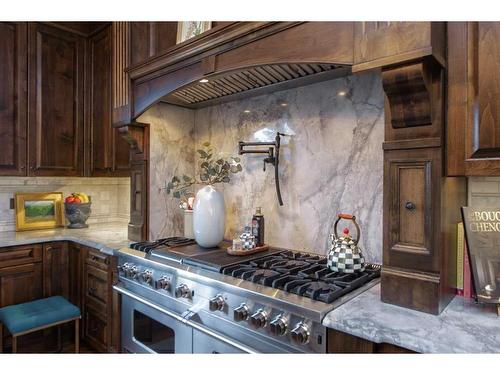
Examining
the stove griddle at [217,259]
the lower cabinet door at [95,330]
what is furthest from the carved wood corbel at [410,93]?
the lower cabinet door at [95,330]

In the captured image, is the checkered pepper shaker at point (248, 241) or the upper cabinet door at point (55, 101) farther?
the upper cabinet door at point (55, 101)

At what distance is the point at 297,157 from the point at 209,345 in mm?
1092

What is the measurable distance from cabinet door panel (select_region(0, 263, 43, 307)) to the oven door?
2.94ft

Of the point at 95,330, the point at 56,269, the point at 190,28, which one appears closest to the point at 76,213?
A: the point at 56,269

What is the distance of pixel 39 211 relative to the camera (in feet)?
9.54

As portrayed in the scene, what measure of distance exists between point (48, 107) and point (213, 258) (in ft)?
6.85

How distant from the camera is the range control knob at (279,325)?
3.94ft

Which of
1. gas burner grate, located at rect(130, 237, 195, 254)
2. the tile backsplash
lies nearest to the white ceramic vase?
gas burner grate, located at rect(130, 237, 195, 254)

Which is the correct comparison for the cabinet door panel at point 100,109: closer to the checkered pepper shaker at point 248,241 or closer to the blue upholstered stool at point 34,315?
the blue upholstered stool at point 34,315

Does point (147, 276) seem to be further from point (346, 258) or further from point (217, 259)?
point (346, 258)

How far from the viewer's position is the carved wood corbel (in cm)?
106

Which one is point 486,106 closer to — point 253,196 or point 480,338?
point 480,338

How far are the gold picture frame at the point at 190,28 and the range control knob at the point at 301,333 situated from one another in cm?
155

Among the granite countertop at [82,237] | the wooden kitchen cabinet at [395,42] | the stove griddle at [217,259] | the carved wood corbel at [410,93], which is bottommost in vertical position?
the granite countertop at [82,237]
